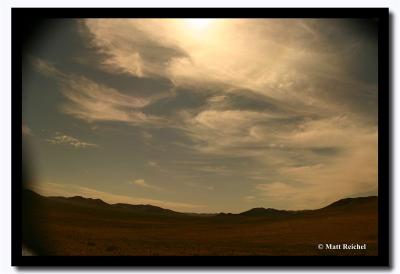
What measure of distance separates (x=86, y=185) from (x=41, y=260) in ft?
2.29

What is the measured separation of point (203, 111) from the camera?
3.55 m

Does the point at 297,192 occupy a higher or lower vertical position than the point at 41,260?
higher

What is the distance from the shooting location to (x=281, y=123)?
353 centimetres

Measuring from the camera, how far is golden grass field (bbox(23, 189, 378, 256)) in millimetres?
3482

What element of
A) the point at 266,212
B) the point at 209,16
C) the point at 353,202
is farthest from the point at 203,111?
the point at 353,202

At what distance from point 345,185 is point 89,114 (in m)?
2.15

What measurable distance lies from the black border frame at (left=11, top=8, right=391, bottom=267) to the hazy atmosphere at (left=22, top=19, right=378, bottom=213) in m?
0.06

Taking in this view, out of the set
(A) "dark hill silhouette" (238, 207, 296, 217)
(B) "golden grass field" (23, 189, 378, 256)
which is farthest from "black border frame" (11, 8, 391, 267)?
(A) "dark hill silhouette" (238, 207, 296, 217)

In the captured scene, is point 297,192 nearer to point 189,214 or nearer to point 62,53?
point 189,214

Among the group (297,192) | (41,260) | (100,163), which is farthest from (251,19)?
(41,260)

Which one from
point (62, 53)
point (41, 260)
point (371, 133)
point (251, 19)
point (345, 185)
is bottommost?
point (41, 260)

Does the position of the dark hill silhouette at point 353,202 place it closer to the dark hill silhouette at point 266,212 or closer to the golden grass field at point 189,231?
the golden grass field at point 189,231

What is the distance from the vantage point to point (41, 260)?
3.50 m

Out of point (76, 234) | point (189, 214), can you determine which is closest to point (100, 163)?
point (76, 234)
